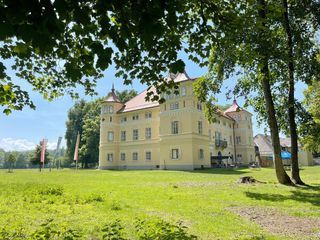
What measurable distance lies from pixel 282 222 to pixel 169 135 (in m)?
31.1

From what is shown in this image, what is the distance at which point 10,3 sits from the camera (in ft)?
9.57

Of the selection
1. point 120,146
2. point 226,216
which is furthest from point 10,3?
point 120,146

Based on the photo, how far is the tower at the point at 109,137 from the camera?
44.7m

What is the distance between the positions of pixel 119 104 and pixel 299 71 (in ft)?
111

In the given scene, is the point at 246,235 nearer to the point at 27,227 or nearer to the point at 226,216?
the point at 226,216

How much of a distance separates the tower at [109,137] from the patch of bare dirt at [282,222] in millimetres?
37637

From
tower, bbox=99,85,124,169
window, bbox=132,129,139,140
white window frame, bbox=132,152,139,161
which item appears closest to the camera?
white window frame, bbox=132,152,139,161

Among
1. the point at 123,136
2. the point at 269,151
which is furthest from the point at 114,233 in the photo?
the point at 269,151

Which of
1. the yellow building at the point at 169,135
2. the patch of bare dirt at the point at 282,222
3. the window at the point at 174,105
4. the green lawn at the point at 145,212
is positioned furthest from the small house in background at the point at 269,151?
the patch of bare dirt at the point at 282,222

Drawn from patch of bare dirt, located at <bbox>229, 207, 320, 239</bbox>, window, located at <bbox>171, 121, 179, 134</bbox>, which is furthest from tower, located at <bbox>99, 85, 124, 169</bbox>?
patch of bare dirt, located at <bbox>229, 207, 320, 239</bbox>

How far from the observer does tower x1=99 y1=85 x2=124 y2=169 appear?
1761 inches

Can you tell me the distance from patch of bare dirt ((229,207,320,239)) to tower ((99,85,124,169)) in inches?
1482

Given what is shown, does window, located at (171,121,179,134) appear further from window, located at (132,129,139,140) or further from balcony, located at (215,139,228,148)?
balcony, located at (215,139,228,148)

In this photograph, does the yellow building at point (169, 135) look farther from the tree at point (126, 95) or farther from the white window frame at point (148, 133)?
the tree at point (126, 95)
